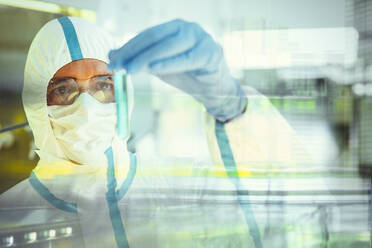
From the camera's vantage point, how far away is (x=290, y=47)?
155 cm

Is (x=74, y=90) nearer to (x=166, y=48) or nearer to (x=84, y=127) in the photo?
(x=84, y=127)

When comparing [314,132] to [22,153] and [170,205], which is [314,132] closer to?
[170,205]

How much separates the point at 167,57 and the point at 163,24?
5.5 inches

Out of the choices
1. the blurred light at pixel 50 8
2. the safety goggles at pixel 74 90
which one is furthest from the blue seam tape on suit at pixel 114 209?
the blurred light at pixel 50 8

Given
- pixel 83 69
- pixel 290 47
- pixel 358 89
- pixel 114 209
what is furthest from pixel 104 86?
pixel 358 89

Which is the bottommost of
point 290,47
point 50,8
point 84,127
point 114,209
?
point 114,209

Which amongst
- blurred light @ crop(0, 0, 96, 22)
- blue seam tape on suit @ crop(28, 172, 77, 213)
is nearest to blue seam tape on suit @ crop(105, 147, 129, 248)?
blue seam tape on suit @ crop(28, 172, 77, 213)

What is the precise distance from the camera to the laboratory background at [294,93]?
5.07 ft

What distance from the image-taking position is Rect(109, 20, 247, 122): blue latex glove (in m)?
1.52

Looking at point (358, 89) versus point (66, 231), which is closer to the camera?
point (358, 89)

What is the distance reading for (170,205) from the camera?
163 cm

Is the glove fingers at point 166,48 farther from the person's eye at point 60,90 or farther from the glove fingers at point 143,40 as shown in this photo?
the person's eye at point 60,90

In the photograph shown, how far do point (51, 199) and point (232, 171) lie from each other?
0.77 metres

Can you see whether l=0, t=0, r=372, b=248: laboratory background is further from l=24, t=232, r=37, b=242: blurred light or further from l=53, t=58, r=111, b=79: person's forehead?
l=24, t=232, r=37, b=242: blurred light
